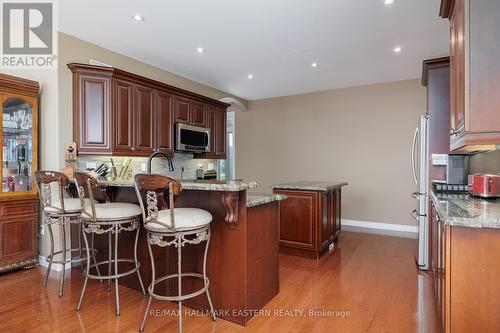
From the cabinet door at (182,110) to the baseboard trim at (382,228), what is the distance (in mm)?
3506

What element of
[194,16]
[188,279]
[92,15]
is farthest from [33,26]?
[188,279]

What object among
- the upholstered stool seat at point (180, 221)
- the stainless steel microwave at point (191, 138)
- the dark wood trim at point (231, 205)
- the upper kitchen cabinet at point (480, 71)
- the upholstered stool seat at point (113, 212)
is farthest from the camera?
the stainless steel microwave at point (191, 138)

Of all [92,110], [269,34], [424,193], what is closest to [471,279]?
[424,193]

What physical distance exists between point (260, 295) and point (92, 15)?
3151 millimetres

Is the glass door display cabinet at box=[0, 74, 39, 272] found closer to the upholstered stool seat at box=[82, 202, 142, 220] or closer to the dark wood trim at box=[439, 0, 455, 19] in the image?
the upholstered stool seat at box=[82, 202, 142, 220]

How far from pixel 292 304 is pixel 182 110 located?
322cm

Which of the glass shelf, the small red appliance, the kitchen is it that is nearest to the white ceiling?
the kitchen

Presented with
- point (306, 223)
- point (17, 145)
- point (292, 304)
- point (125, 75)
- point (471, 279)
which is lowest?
point (292, 304)

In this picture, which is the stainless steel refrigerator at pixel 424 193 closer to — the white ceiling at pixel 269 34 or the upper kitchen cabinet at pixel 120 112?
the white ceiling at pixel 269 34

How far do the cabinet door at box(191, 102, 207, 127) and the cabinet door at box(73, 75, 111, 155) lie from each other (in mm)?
1480

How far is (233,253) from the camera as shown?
2105 millimetres

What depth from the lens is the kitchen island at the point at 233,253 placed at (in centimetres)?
205

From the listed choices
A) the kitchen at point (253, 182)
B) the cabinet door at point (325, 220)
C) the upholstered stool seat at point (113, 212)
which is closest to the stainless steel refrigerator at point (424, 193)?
the kitchen at point (253, 182)

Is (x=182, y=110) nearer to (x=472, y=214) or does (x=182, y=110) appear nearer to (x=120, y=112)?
(x=120, y=112)
